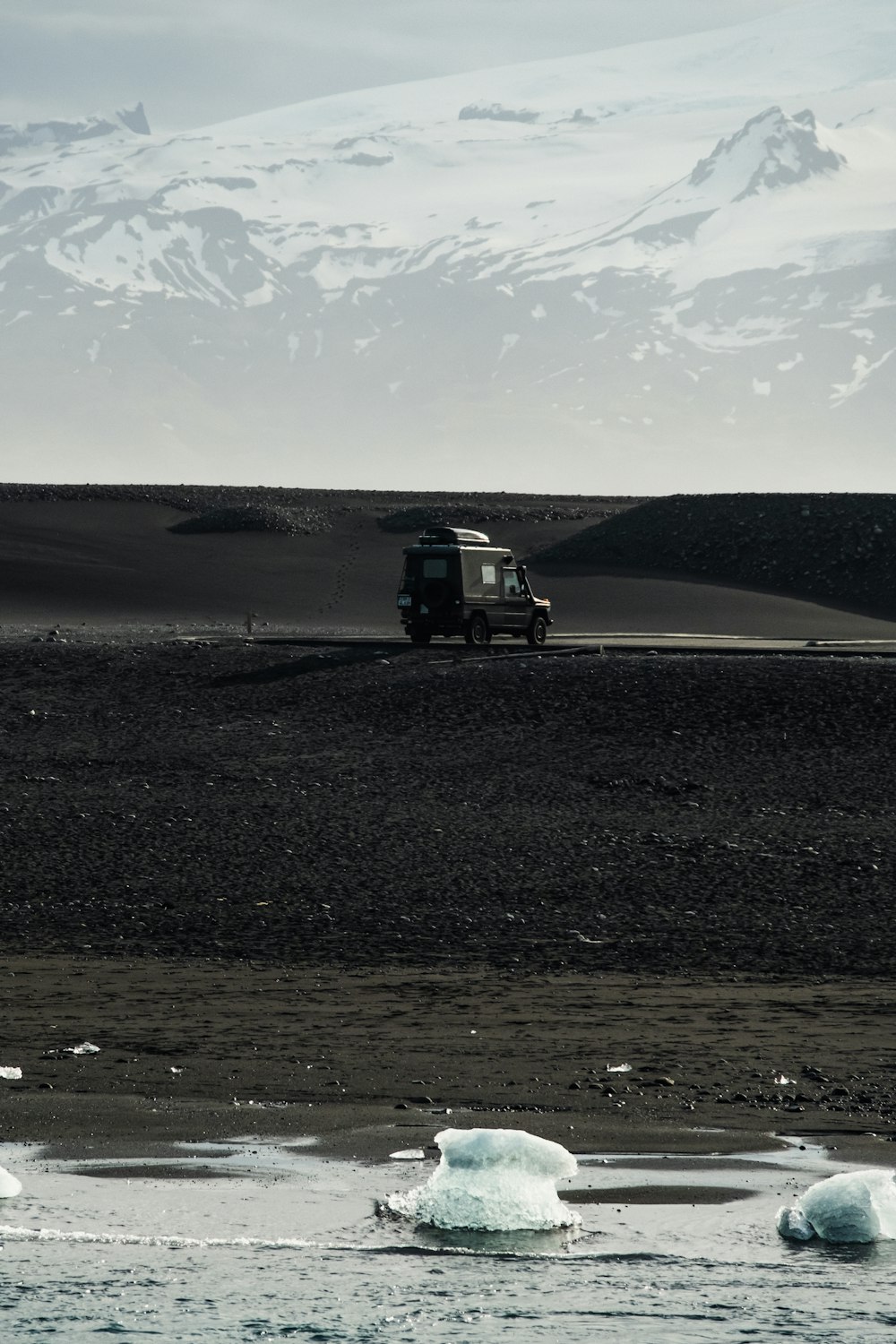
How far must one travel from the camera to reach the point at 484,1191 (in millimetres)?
8945

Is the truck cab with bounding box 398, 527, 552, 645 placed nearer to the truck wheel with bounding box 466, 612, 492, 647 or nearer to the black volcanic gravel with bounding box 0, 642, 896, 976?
the truck wheel with bounding box 466, 612, 492, 647

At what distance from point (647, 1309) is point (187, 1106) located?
3846 millimetres

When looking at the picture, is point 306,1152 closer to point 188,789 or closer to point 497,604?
point 188,789

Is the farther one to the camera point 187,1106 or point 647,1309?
point 187,1106

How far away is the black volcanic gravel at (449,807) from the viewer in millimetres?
16484

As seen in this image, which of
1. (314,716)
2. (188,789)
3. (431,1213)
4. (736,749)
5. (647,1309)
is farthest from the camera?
(314,716)

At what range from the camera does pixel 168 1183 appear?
9.39 meters

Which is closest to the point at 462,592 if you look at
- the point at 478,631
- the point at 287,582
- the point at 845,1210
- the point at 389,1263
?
the point at 478,631

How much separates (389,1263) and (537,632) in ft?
88.9

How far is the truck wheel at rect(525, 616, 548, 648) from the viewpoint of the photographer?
1382 inches

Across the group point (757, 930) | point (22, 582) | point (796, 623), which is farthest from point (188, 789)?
point (22, 582)

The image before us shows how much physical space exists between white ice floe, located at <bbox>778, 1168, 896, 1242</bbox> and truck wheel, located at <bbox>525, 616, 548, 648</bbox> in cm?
2640

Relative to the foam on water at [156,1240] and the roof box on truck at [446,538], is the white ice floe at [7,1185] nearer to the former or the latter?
the foam on water at [156,1240]

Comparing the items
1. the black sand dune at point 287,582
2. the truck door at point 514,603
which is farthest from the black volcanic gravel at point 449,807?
the black sand dune at point 287,582
